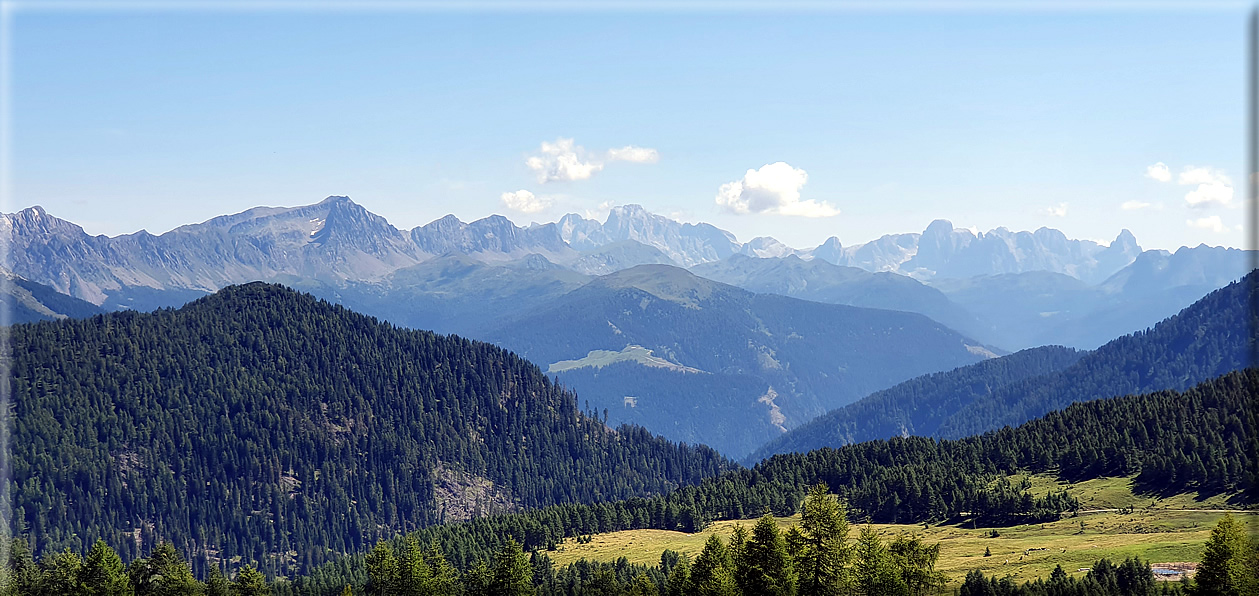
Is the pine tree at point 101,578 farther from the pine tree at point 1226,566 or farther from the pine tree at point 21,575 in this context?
the pine tree at point 1226,566

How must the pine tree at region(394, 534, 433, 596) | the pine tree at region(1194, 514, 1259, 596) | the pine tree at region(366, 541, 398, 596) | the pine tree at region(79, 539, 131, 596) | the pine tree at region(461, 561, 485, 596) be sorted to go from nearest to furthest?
the pine tree at region(1194, 514, 1259, 596), the pine tree at region(79, 539, 131, 596), the pine tree at region(461, 561, 485, 596), the pine tree at region(394, 534, 433, 596), the pine tree at region(366, 541, 398, 596)

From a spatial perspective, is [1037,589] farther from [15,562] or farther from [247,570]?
[15,562]

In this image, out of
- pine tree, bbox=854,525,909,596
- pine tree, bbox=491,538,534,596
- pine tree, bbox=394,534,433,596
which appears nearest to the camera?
pine tree, bbox=854,525,909,596

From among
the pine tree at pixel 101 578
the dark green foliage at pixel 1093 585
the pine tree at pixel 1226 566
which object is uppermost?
the pine tree at pixel 101 578

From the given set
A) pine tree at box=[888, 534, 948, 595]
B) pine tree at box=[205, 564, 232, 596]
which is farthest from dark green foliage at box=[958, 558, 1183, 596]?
pine tree at box=[205, 564, 232, 596]

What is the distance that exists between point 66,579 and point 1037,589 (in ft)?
466

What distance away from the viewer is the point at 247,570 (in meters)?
152

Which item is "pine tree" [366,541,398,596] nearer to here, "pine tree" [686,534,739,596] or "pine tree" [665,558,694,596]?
"pine tree" [665,558,694,596]

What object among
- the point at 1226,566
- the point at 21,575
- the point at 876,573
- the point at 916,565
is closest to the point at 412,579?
the point at 21,575

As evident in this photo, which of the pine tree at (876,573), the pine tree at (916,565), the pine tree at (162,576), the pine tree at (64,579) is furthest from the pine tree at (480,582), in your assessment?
the pine tree at (916,565)

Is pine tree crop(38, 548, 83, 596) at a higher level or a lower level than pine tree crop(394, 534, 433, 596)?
higher

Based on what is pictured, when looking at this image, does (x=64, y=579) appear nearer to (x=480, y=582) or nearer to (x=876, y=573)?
(x=480, y=582)

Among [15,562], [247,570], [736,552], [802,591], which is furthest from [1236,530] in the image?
[15,562]

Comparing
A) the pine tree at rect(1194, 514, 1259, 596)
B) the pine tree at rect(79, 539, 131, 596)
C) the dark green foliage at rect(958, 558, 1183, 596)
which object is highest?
the pine tree at rect(79, 539, 131, 596)
